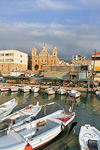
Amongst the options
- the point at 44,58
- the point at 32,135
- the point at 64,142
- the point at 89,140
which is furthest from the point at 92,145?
the point at 44,58

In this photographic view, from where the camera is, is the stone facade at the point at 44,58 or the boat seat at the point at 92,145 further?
the stone facade at the point at 44,58

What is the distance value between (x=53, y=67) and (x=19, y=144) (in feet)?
172

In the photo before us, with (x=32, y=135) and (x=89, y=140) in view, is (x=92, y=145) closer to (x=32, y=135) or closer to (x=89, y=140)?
(x=89, y=140)

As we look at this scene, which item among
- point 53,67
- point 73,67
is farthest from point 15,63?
point 73,67

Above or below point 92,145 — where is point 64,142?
below

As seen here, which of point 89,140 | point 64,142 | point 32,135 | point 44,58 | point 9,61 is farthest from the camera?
point 44,58

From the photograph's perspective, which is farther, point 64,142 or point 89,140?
point 64,142

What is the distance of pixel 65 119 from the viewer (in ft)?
40.9

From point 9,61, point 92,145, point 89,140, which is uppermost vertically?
point 9,61

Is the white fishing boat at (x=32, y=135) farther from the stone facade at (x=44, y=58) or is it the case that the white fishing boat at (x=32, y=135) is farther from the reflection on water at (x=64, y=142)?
the stone facade at (x=44, y=58)

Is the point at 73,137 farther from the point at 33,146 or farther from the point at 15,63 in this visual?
the point at 15,63

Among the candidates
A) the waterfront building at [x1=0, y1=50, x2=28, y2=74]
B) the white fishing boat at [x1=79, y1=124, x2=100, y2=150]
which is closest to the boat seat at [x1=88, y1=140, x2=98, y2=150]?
the white fishing boat at [x1=79, y1=124, x2=100, y2=150]

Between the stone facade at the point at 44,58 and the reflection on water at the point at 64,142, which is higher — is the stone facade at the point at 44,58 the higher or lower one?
the higher one

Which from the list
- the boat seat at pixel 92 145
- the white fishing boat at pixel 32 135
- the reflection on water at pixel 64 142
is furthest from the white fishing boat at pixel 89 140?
the white fishing boat at pixel 32 135
